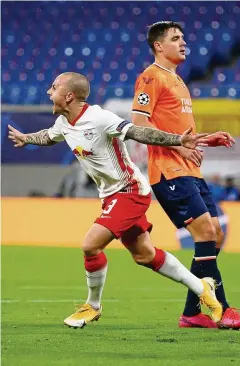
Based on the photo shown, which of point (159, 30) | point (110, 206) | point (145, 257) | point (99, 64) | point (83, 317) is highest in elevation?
point (159, 30)

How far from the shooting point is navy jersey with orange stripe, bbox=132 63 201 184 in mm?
6379

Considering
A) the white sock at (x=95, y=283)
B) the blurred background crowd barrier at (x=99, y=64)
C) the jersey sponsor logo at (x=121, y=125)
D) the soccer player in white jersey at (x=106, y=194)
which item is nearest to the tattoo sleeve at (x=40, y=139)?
the soccer player in white jersey at (x=106, y=194)

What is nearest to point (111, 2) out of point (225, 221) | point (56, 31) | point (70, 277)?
point (56, 31)

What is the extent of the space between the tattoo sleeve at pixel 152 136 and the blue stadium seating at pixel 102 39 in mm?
12639

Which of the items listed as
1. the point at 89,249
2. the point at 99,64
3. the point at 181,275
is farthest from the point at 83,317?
the point at 99,64

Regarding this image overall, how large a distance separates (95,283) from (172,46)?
5.88 feet

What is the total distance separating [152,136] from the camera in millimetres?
5672

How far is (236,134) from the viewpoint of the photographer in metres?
16.1

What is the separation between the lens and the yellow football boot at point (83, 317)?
6094 mm

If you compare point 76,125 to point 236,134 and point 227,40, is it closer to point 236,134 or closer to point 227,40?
point 236,134

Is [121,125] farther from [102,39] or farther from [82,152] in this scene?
[102,39]

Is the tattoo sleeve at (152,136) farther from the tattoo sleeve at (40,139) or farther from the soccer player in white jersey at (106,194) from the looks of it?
the tattoo sleeve at (40,139)

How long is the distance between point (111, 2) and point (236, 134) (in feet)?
18.0

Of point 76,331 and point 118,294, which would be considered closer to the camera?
point 76,331
